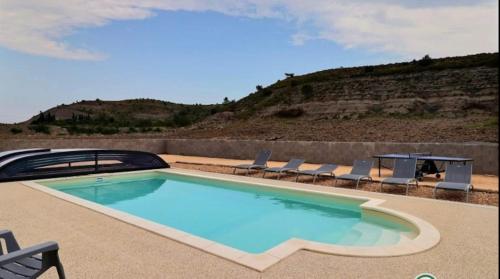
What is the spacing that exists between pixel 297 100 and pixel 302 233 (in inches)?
1124

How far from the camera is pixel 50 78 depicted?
55.2 feet

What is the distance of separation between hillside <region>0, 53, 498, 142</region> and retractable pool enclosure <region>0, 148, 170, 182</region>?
11292mm

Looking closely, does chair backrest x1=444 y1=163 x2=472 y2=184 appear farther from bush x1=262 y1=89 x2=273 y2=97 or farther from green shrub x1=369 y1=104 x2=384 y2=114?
bush x1=262 y1=89 x2=273 y2=97

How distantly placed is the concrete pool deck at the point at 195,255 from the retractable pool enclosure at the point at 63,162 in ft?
15.0

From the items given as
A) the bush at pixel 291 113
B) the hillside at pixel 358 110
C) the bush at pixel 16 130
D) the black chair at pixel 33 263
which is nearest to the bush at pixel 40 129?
the hillside at pixel 358 110

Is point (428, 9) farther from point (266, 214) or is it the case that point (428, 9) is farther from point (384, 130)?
point (384, 130)

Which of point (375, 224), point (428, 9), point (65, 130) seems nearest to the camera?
point (428, 9)

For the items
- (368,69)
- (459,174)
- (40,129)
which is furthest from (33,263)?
(368,69)

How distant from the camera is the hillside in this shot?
Result: 2206 cm

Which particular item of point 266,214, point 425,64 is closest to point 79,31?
point 266,214

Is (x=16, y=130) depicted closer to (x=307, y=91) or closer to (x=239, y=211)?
(x=307, y=91)

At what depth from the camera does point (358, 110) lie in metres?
29.1

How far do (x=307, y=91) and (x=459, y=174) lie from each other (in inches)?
1116

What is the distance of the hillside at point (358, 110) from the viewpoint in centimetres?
2206
